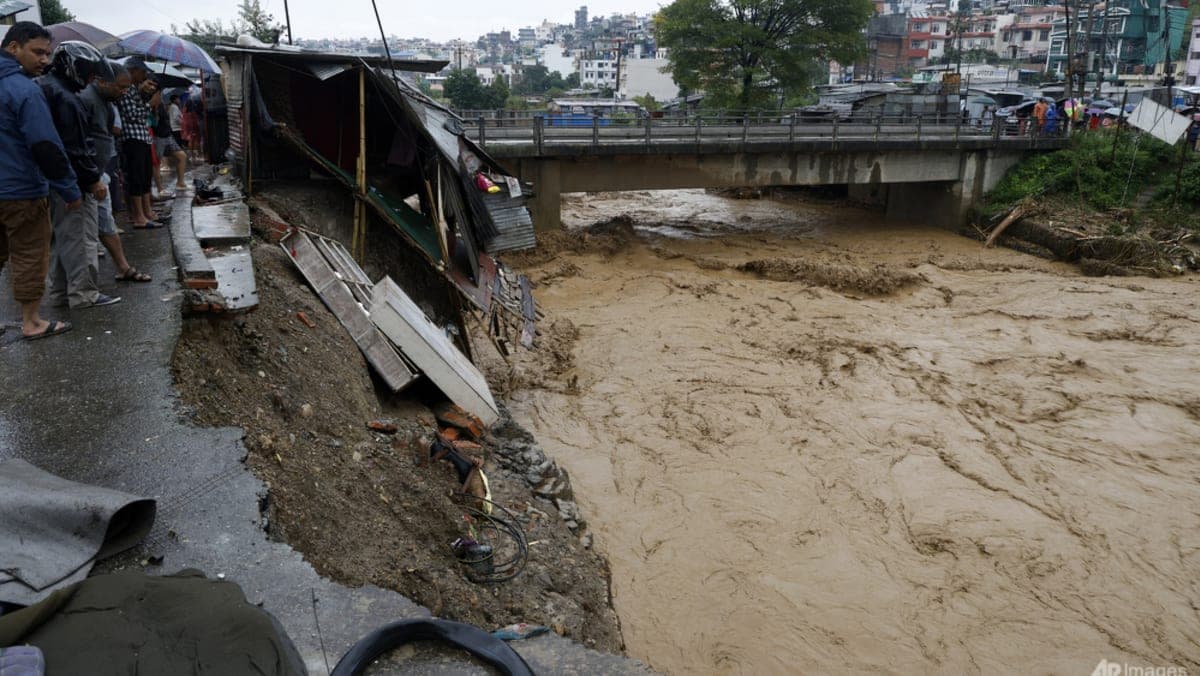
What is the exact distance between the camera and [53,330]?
5.04m

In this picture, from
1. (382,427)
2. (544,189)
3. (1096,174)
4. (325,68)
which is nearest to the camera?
(382,427)

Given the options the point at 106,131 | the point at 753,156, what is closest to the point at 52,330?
the point at 106,131

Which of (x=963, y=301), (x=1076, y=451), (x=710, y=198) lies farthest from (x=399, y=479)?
(x=710, y=198)

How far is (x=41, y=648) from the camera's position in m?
2.44

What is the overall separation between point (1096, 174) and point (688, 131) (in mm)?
10981

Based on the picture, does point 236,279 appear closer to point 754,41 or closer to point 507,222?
point 507,222

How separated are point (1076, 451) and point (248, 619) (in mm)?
9412

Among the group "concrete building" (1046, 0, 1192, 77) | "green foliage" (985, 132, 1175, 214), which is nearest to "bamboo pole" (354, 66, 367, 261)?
"green foliage" (985, 132, 1175, 214)

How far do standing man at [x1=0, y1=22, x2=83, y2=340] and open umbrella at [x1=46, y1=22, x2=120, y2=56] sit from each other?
761 centimetres

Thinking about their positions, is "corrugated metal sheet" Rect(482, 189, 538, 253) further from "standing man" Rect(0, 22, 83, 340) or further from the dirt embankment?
"standing man" Rect(0, 22, 83, 340)

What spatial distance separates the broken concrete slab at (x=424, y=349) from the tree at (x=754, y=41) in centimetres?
2412

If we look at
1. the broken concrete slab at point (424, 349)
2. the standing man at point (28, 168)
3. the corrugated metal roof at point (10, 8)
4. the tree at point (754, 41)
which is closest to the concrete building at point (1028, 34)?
the tree at point (754, 41)

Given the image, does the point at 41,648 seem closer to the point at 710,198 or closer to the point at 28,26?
the point at 28,26

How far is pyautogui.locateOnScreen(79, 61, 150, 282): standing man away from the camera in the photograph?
5770mm
